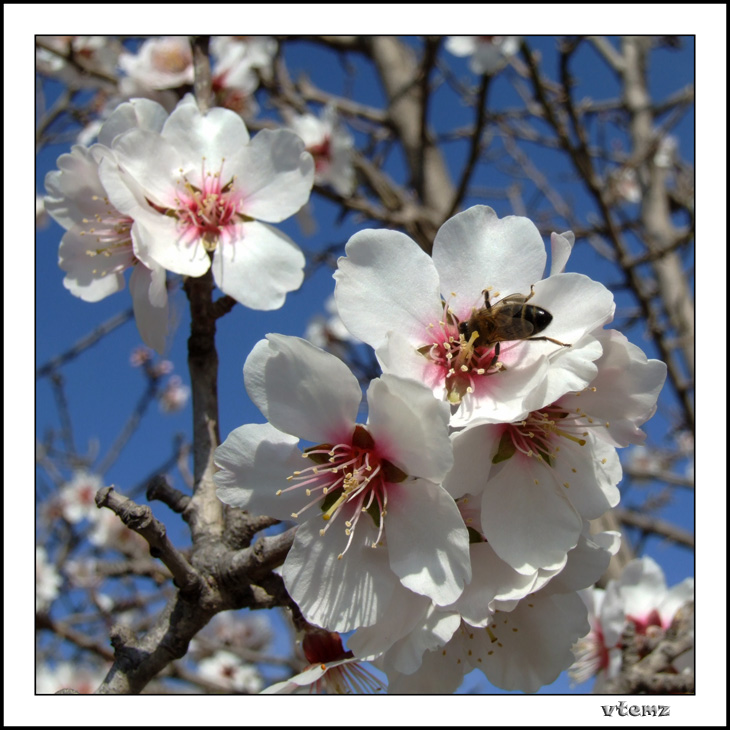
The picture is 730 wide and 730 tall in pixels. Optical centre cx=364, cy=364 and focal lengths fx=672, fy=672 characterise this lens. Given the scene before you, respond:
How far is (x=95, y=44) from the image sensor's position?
9.43ft

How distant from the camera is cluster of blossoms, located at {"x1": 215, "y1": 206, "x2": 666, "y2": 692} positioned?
90 centimetres

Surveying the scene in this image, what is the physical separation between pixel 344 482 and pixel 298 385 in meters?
0.16

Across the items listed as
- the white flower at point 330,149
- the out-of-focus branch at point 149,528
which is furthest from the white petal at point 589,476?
the white flower at point 330,149

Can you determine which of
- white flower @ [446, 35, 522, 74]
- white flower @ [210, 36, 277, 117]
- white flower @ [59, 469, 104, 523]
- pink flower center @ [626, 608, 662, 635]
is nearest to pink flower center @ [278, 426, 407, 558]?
pink flower center @ [626, 608, 662, 635]

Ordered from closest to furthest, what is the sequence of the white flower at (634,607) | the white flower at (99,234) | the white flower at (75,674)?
the white flower at (99,234), the white flower at (634,607), the white flower at (75,674)

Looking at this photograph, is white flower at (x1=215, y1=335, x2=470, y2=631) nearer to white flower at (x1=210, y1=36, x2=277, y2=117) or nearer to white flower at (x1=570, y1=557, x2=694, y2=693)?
white flower at (x1=570, y1=557, x2=694, y2=693)

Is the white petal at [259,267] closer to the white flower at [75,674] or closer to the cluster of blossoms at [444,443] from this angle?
the cluster of blossoms at [444,443]

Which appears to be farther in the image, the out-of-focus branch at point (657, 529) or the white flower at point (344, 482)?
the out-of-focus branch at point (657, 529)

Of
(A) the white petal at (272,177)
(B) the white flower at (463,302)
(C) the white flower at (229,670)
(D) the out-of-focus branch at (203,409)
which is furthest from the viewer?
(C) the white flower at (229,670)

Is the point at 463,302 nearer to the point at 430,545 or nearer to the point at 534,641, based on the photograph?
the point at 430,545

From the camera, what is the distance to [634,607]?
1779mm

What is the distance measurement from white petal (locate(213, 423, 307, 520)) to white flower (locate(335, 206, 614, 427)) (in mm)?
211

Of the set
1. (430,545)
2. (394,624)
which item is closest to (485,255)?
(430,545)

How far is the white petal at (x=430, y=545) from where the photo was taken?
89 cm
